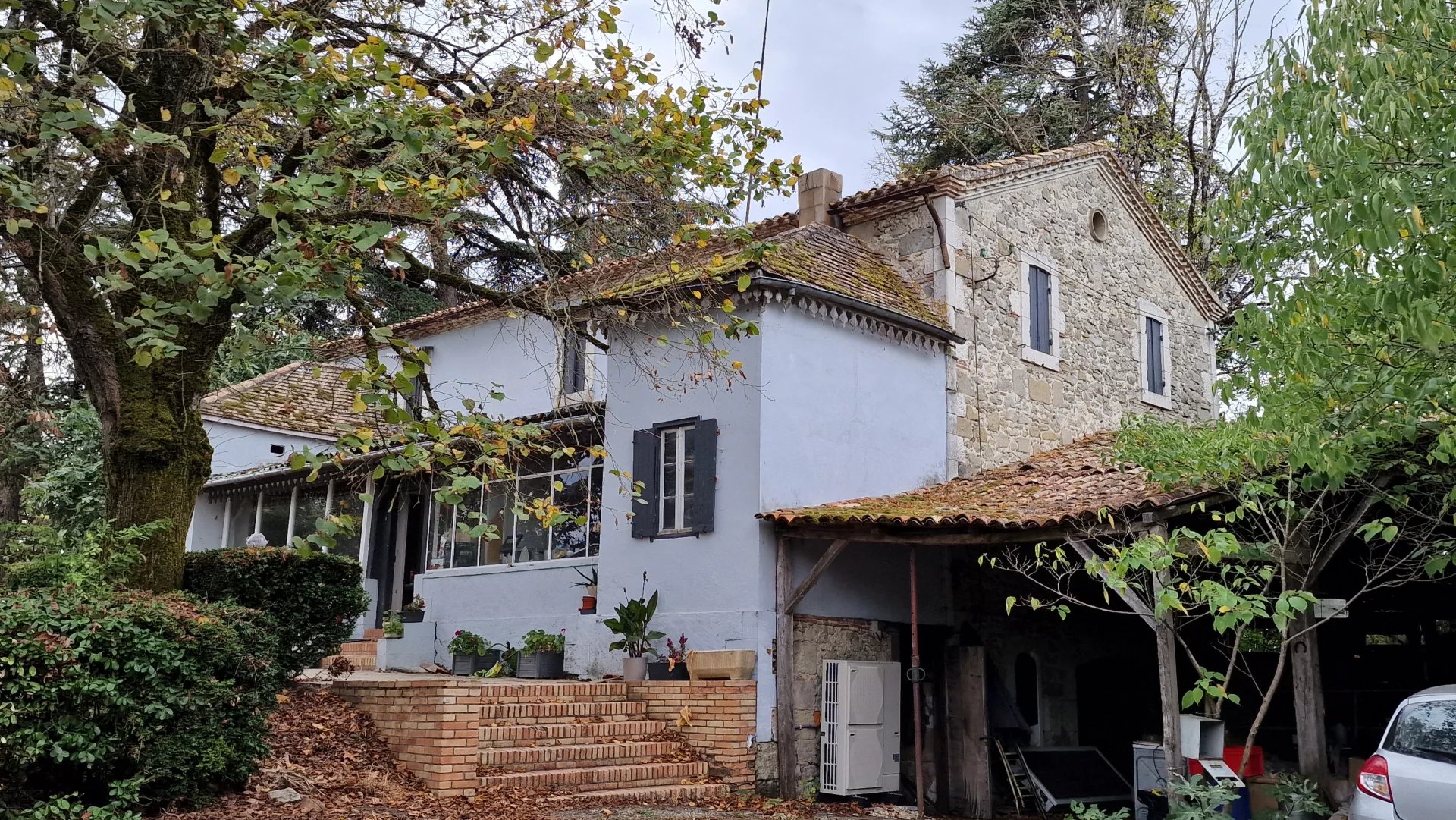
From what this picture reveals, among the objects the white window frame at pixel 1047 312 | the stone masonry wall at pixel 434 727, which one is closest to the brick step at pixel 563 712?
the stone masonry wall at pixel 434 727

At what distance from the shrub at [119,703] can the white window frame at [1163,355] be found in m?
13.5

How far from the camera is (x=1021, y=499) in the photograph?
37.8 ft

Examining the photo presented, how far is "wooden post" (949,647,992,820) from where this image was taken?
42.9ft

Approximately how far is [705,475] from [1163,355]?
9.43m

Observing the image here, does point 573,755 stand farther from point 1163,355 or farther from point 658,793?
point 1163,355

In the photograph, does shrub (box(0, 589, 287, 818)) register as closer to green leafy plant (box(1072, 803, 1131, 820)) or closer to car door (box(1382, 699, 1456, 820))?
green leafy plant (box(1072, 803, 1131, 820))

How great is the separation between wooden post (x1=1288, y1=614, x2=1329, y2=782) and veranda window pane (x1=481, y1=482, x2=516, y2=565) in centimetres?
923

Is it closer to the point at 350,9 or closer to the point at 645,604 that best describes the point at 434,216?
the point at 350,9

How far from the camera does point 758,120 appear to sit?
9.17 m

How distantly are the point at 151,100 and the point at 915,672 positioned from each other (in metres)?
8.18

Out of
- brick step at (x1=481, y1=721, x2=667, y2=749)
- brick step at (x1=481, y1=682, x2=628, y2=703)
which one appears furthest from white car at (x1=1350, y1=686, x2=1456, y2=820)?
brick step at (x1=481, y1=682, x2=628, y2=703)

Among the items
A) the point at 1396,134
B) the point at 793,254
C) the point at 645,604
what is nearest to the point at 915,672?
the point at 645,604

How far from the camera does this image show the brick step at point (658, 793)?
10250 millimetres

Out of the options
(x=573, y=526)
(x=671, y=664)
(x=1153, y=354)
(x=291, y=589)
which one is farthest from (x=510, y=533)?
(x=1153, y=354)
